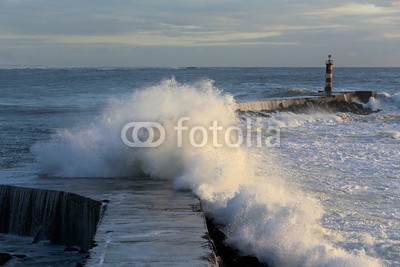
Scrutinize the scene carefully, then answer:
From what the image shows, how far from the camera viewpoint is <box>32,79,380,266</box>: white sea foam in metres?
6.22

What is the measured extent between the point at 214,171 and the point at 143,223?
2.39 metres

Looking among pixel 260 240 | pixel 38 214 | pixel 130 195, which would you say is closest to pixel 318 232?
pixel 260 240

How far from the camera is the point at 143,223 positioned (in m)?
6.45

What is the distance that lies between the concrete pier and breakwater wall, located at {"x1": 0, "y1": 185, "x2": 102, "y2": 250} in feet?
0.57

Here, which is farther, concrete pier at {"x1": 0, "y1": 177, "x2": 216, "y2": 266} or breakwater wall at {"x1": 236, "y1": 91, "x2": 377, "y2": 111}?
breakwater wall at {"x1": 236, "y1": 91, "x2": 377, "y2": 111}

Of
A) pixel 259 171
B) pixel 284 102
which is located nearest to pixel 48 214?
pixel 259 171

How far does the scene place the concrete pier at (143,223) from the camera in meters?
5.28

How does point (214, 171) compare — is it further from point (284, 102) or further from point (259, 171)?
point (284, 102)

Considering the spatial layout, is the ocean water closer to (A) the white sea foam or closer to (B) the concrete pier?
(A) the white sea foam

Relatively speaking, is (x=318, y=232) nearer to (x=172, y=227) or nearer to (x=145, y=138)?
(x=172, y=227)

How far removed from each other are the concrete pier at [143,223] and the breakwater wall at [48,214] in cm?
17

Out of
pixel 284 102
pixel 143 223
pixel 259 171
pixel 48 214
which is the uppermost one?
pixel 143 223

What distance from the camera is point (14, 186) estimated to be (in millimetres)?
8367

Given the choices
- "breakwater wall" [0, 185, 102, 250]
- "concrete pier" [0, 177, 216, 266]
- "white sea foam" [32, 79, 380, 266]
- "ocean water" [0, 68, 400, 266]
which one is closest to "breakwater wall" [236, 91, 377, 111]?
"ocean water" [0, 68, 400, 266]
